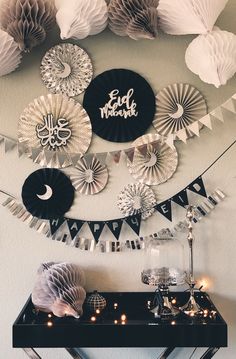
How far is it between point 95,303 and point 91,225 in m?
0.28

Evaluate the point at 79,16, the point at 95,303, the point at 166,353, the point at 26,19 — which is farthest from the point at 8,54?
the point at 166,353

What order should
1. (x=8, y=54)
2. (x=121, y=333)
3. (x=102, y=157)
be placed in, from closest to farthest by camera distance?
1. (x=121, y=333)
2. (x=8, y=54)
3. (x=102, y=157)

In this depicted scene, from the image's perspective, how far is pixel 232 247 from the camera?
1.63 metres

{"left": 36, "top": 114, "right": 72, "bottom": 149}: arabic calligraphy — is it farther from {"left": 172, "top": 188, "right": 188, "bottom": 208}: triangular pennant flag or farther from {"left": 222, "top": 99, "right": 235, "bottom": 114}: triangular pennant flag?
{"left": 222, "top": 99, "right": 235, "bottom": 114}: triangular pennant flag

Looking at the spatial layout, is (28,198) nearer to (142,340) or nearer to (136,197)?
(136,197)

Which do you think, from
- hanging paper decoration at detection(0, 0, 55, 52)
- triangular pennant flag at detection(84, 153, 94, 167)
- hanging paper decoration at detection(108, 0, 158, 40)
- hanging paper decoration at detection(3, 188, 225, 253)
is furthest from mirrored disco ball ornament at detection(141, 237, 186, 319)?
hanging paper decoration at detection(0, 0, 55, 52)

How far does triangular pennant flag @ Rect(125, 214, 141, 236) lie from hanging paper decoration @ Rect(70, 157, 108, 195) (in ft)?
0.50

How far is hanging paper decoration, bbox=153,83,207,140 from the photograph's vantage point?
1600 millimetres

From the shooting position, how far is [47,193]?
5.32 feet

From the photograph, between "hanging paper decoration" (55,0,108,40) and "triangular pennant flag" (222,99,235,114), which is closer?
"hanging paper decoration" (55,0,108,40)

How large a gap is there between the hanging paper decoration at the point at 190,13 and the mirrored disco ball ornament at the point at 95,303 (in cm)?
93

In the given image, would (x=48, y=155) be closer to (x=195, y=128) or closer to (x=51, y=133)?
(x=51, y=133)

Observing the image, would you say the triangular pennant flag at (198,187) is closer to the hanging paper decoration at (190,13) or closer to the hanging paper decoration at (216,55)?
the hanging paper decoration at (216,55)

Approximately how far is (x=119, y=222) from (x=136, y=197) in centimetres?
11
